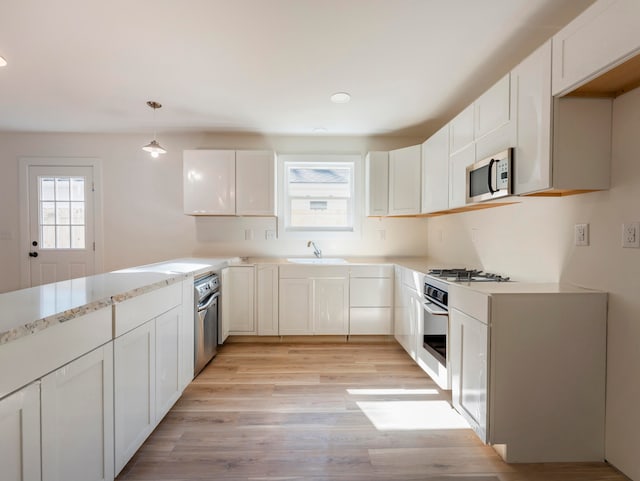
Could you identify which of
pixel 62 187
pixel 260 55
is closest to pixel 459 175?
A: pixel 260 55

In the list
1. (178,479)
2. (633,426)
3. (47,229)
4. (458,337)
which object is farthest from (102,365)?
(47,229)

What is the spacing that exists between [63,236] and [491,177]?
4.60 m

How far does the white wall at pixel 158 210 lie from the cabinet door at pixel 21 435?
2909mm

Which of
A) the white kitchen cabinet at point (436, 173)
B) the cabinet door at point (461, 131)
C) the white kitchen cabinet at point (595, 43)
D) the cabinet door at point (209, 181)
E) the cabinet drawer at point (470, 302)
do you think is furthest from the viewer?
the cabinet door at point (209, 181)

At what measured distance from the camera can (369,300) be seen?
3.28 metres

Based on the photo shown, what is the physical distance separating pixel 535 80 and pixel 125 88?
2.94 m

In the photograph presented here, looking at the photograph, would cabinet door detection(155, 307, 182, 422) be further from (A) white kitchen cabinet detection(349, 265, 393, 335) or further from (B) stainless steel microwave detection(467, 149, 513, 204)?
(B) stainless steel microwave detection(467, 149, 513, 204)

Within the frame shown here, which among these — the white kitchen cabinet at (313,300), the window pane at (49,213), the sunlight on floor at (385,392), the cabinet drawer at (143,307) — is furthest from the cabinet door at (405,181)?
the window pane at (49,213)

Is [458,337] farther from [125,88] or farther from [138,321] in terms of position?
[125,88]

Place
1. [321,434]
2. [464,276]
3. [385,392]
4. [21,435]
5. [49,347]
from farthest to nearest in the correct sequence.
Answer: [385,392]
[464,276]
[321,434]
[49,347]
[21,435]

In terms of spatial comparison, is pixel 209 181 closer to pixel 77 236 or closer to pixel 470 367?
pixel 77 236

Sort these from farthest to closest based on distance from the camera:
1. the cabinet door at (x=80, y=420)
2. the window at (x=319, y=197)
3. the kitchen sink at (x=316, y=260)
→ the window at (x=319, y=197), the kitchen sink at (x=316, y=260), the cabinet door at (x=80, y=420)

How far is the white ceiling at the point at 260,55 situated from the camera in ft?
5.48

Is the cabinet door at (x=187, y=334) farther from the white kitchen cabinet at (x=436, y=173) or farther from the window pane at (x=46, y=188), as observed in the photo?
the window pane at (x=46, y=188)
